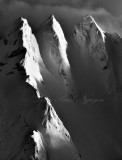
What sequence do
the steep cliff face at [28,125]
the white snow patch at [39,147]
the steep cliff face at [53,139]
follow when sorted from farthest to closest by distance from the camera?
the steep cliff face at [53,139], the steep cliff face at [28,125], the white snow patch at [39,147]

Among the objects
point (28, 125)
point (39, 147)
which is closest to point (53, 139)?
point (28, 125)

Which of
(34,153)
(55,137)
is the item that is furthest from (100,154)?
(34,153)

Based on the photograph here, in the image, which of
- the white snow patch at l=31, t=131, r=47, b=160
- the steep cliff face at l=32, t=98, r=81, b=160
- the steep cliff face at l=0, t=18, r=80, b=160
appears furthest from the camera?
the steep cliff face at l=32, t=98, r=81, b=160

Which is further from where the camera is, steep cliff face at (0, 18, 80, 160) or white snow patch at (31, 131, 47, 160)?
steep cliff face at (0, 18, 80, 160)

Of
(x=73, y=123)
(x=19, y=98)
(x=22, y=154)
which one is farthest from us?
(x=73, y=123)

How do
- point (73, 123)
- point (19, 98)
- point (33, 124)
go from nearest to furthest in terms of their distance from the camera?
point (33, 124), point (19, 98), point (73, 123)

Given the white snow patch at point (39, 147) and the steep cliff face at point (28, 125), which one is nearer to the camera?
the white snow patch at point (39, 147)

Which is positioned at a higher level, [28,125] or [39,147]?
[28,125]

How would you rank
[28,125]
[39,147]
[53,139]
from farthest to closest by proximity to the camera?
1. [53,139]
2. [28,125]
3. [39,147]

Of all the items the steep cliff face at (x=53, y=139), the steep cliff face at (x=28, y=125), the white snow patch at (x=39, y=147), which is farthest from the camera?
the steep cliff face at (x=53, y=139)

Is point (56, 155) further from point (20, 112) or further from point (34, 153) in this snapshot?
point (20, 112)

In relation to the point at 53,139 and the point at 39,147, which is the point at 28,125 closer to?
the point at 53,139
